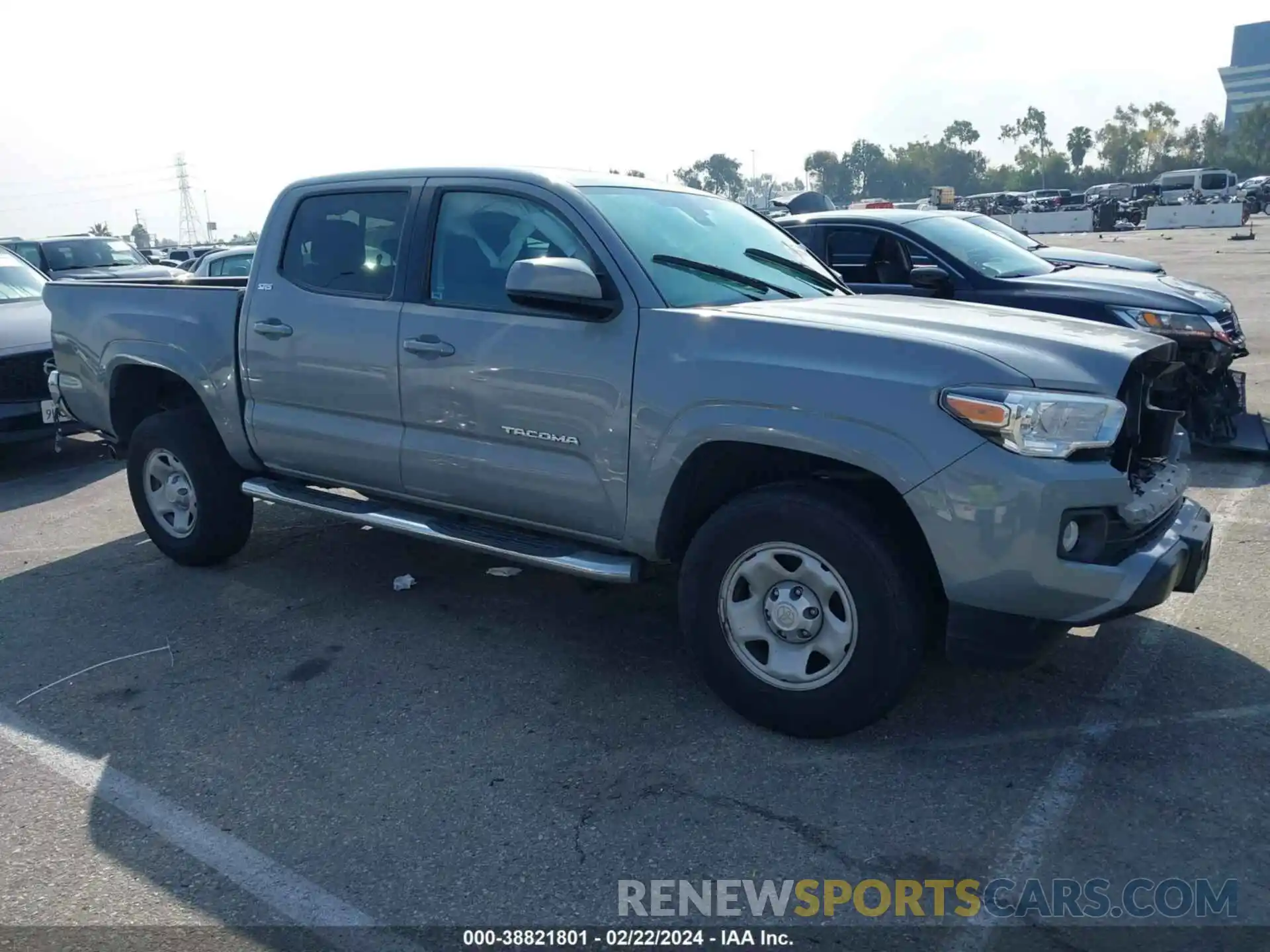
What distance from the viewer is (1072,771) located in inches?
137

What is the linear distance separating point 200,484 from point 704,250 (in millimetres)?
2922

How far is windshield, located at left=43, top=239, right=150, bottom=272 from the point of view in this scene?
52.6 feet

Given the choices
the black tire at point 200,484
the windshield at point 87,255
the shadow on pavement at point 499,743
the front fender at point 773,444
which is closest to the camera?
the shadow on pavement at point 499,743

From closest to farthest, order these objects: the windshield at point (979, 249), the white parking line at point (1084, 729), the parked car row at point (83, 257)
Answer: the white parking line at point (1084, 729) < the windshield at point (979, 249) < the parked car row at point (83, 257)

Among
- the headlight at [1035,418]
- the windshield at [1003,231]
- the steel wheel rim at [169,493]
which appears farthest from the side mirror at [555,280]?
the windshield at [1003,231]

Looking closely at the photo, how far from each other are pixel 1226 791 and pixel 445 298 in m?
3.37

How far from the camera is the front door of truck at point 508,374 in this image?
401 centimetres

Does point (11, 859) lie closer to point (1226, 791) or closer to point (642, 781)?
point (642, 781)

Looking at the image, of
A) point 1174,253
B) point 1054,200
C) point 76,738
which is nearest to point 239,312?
point 76,738

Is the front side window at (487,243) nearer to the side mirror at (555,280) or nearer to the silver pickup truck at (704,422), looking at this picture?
the silver pickup truck at (704,422)

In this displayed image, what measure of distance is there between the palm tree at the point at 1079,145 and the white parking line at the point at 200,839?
140 meters

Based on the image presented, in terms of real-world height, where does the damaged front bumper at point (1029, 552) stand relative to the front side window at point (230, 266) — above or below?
below

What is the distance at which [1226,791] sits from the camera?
10.9 ft

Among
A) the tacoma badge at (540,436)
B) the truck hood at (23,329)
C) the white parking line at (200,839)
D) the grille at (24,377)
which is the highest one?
the truck hood at (23,329)
